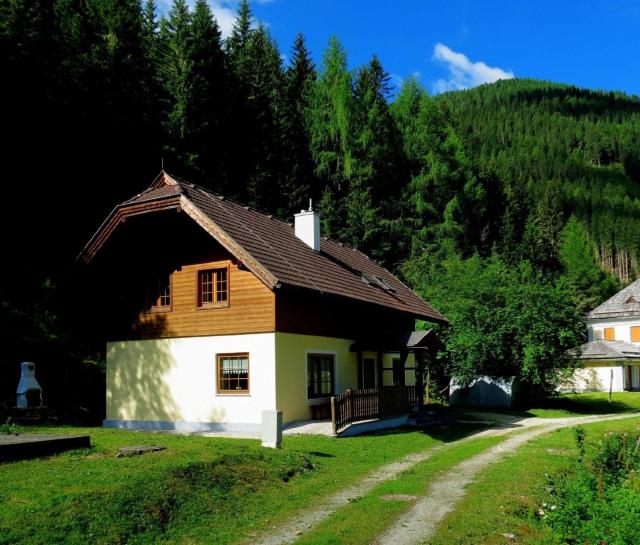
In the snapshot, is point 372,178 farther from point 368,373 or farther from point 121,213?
point 121,213

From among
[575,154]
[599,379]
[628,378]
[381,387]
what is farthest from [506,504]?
[575,154]

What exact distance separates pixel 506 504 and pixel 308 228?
1533 cm

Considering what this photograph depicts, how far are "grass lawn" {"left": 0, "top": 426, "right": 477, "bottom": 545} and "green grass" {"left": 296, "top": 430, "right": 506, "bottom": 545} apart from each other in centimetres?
83

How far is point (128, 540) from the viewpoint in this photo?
26.2 ft

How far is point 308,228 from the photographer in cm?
2389

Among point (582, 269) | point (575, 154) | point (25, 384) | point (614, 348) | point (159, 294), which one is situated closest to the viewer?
point (25, 384)

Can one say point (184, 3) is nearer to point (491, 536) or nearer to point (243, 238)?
point (243, 238)

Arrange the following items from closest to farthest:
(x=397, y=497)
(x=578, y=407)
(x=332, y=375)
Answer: (x=397, y=497) → (x=332, y=375) → (x=578, y=407)

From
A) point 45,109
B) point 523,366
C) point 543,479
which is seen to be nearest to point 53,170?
point 45,109

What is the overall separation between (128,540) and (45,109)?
2592 cm

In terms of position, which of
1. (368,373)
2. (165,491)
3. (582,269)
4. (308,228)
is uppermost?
(582,269)

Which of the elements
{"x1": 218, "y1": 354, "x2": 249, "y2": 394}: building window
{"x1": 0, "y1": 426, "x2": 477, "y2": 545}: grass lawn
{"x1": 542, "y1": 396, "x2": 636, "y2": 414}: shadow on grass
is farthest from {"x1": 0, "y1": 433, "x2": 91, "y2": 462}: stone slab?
{"x1": 542, "y1": 396, "x2": 636, "y2": 414}: shadow on grass

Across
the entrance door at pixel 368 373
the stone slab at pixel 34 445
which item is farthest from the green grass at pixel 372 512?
the entrance door at pixel 368 373

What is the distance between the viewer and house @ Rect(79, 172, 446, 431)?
59.8 ft
